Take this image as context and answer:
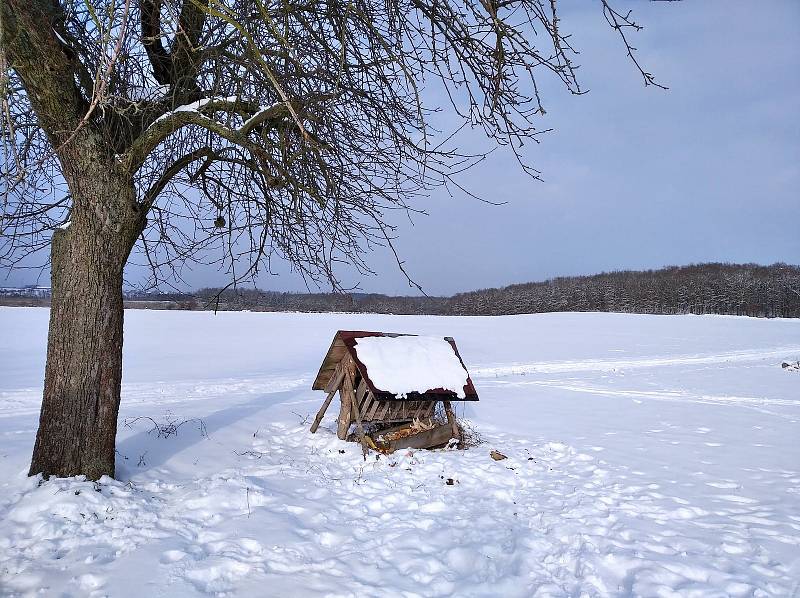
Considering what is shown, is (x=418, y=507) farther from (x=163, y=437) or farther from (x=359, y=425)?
(x=163, y=437)

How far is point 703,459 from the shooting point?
7512 mm

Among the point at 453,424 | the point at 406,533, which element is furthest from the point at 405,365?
the point at 406,533

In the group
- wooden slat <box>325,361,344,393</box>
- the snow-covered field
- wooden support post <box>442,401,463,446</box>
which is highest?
wooden slat <box>325,361,344,393</box>

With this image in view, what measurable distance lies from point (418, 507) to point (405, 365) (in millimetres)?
2287

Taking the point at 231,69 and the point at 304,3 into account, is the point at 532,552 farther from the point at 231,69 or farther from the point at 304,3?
the point at 304,3

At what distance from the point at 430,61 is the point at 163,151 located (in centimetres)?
313

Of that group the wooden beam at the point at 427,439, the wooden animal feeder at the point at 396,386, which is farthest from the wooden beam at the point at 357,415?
the wooden beam at the point at 427,439

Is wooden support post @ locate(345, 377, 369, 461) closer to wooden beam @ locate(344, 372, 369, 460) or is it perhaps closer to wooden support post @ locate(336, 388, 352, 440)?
wooden beam @ locate(344, 372, 369, 460)

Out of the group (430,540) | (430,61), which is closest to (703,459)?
(430,540)

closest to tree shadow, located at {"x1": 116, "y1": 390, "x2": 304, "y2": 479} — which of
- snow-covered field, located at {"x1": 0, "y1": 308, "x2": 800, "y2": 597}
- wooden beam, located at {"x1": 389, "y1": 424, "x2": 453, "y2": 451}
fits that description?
snow-covered field, located at {"x1": 0, "y1": 308, "x2": 800, "y2": 597}

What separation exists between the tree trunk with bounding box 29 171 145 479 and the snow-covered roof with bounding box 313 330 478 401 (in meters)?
3.03

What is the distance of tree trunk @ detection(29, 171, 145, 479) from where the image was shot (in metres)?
4.47

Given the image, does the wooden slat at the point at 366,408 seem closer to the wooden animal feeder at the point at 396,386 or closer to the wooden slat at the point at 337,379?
the wooden animal feeder at the point at 396,386

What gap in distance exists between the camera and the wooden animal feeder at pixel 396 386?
22.6ft
